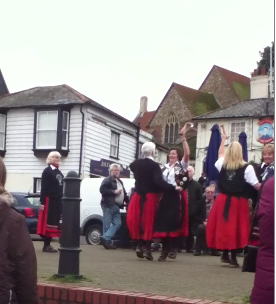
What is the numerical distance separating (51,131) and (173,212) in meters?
25.2

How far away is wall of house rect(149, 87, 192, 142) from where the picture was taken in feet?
227

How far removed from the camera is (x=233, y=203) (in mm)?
9250

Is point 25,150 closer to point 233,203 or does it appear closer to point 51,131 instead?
point 51,131

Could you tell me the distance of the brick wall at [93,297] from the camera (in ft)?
20.0

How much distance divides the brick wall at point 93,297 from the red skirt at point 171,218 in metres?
3.12

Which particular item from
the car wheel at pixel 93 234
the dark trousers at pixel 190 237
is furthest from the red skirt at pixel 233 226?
the car wheel at pixel 93 234

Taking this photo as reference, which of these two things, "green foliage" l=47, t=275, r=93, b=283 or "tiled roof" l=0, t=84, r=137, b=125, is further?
"tiled roof" l=0, t=84, r=137, b=125

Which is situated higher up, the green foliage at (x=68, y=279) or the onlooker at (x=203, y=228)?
the onlooker at (x=203, y=228)

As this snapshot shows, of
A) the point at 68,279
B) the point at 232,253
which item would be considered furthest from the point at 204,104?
the point at 68,279

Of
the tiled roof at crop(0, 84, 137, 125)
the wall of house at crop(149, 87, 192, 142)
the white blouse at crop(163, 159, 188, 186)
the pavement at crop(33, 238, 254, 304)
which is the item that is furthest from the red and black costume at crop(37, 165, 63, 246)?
the wall of house at crop(149, 87, 192, 142)

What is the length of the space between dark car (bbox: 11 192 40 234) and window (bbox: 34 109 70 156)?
544 inches

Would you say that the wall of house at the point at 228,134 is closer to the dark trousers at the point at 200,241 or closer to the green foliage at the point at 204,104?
the green foliage at the point at 204,104

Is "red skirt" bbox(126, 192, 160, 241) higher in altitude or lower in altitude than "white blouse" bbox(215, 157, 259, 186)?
lower

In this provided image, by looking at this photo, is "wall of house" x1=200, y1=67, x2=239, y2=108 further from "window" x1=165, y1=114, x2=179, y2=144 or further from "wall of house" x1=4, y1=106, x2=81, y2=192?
"wall of house" x1=4, y1=106, x2=81, y2=192
